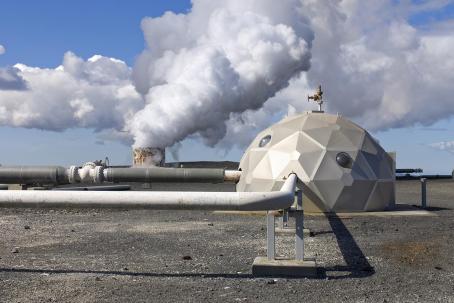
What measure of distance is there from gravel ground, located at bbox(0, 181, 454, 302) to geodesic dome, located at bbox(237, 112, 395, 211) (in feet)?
4.12

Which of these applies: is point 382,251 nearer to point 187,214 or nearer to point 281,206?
point 281,206

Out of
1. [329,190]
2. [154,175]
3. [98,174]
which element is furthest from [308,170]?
[98,174]

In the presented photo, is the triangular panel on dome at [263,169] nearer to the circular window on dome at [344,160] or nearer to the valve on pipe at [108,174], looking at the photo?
the valve on pipe at [108,174]

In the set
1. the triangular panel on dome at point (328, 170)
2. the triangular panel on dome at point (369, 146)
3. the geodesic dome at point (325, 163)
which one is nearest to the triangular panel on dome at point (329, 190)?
A: the geodesic dome at point (325, 163)

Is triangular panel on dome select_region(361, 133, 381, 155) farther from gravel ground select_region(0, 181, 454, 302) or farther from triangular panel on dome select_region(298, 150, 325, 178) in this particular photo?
gravel ground select_region(0, 181, 454, 302)

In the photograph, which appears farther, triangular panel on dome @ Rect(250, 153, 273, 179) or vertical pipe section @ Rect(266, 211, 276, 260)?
triangular panel on dome @ Rect(250, 153, 273, 179)

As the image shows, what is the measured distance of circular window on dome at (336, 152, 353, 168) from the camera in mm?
17891

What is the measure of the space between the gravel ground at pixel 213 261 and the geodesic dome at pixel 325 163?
1.26 m

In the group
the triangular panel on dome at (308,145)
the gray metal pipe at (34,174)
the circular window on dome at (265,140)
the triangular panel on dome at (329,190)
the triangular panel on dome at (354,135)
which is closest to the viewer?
the triangular panel on dome at (329,190)

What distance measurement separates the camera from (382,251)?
Result: 1066 cm

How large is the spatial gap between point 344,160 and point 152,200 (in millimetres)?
11243

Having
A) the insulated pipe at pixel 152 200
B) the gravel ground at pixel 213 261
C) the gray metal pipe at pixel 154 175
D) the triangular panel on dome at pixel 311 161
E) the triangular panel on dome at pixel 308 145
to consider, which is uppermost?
the triangular panel on dome at pixel 308 145

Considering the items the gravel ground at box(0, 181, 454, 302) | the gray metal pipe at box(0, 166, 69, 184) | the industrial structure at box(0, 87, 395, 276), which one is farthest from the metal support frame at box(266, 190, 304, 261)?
the gray metal pipe at box(0, 166, 69, 184)

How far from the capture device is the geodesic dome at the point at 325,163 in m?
17.6
